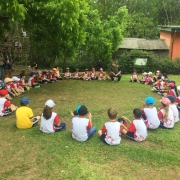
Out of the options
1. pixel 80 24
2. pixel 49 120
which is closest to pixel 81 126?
pixel 49 120

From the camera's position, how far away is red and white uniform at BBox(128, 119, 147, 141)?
534cm

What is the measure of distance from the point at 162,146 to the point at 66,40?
22.4ft

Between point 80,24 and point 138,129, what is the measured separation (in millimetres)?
6619

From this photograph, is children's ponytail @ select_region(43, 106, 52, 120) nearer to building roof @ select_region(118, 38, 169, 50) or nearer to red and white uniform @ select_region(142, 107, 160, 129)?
red and white uniform @ select_region(142, 107, 160, 129)

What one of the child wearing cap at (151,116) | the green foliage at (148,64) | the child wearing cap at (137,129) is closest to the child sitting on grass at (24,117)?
the child wearing cap at (137,129)

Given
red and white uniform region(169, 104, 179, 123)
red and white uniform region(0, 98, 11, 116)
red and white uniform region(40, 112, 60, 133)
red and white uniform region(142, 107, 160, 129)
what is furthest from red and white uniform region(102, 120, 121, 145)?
red and white uniform region(0, 98, 11, 116)

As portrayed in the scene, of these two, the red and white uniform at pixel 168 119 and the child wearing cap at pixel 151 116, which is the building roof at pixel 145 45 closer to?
the red and white uniform at pixel 168 119

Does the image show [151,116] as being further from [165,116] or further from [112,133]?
[112,133]

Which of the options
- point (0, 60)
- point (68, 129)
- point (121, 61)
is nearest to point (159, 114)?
point (68, 129)

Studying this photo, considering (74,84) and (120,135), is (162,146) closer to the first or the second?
(120,135)

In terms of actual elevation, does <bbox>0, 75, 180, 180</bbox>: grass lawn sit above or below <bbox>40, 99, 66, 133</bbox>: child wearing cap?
below

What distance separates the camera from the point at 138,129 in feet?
17.6

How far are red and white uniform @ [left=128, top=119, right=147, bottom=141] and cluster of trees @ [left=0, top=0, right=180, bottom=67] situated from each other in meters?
4.34

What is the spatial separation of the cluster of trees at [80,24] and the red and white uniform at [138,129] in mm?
4336
